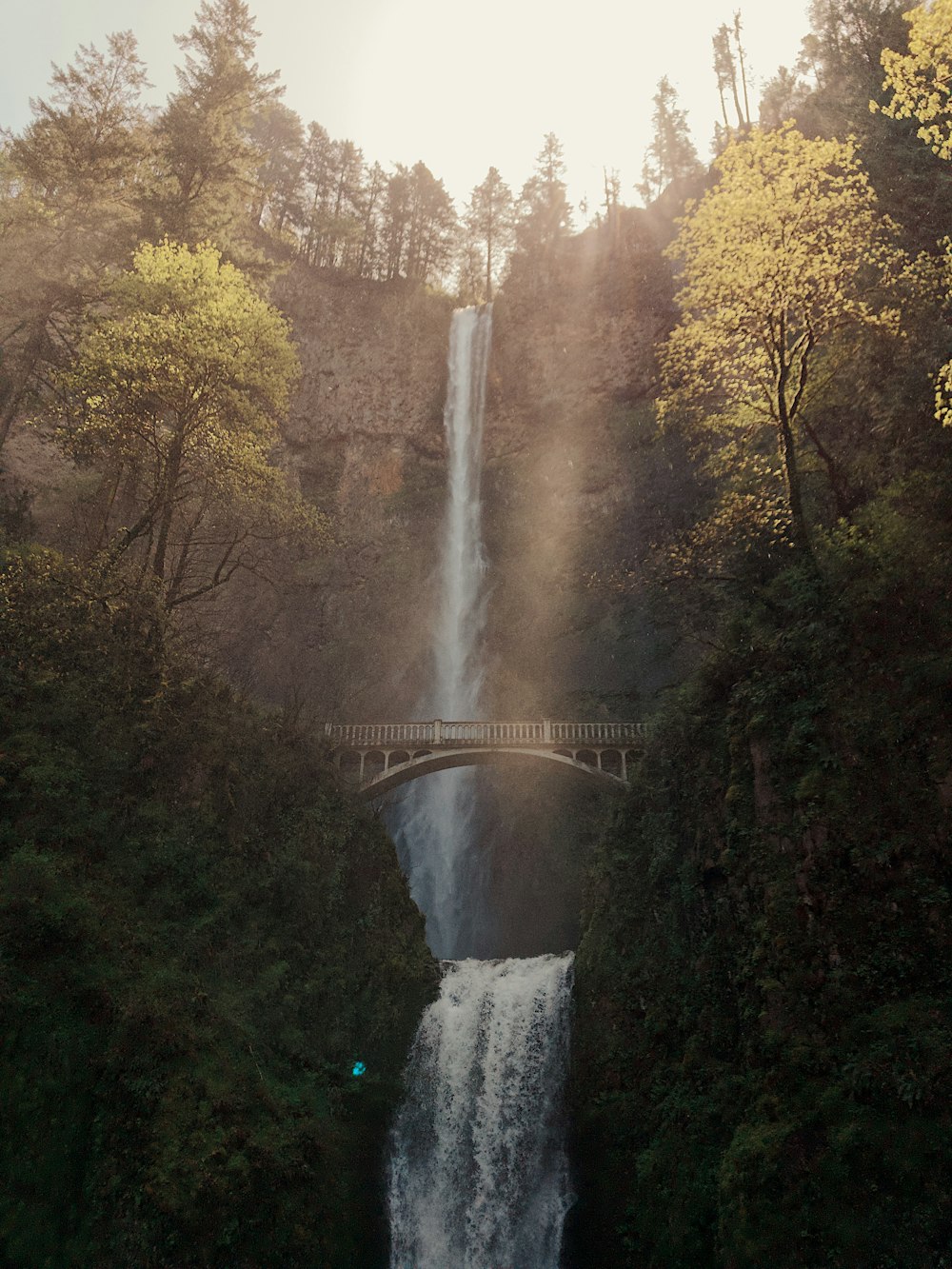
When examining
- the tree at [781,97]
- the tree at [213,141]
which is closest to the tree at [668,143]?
the tree at [781,97]

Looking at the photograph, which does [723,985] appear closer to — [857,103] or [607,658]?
[607,658]

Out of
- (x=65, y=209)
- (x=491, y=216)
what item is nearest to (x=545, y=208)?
(x=491, y=216)

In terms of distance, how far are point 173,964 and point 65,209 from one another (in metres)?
19.0

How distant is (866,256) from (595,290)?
29.7m

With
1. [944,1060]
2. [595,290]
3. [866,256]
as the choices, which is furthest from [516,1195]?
[595,290]

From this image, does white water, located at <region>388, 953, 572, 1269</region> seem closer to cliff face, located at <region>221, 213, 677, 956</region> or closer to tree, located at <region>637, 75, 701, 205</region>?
cliff face, located at <region>221, 213, 677, 956</region>

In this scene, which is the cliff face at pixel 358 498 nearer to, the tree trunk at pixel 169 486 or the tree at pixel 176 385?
the tree trunk at pixel 169 486

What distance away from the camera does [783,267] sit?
14.8 meters

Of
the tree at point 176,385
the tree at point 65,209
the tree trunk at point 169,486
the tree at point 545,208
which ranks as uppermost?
the tree at point 545,208

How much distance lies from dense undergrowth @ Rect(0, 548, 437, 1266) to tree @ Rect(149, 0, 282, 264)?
11.2 metres

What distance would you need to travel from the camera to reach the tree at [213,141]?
20859mm

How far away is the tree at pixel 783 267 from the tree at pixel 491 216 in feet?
140

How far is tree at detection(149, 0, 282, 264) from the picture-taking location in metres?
20.9

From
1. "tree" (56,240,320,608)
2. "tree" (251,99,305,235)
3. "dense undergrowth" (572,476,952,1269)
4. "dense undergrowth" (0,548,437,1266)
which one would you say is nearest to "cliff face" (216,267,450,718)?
"tree" (251,99,305,235)
